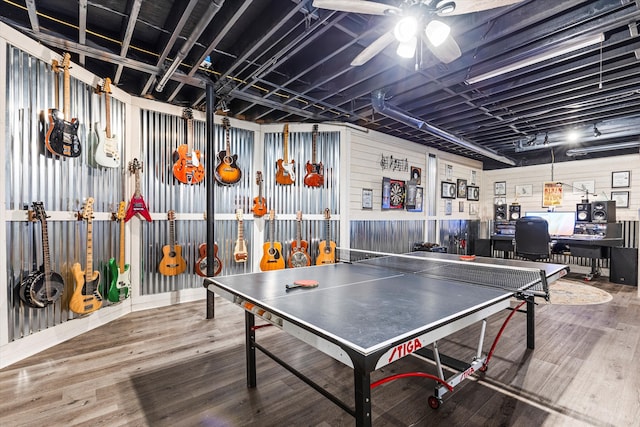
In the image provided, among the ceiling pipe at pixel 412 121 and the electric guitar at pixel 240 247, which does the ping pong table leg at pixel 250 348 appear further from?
the ceiling pipe at pixel 412 121

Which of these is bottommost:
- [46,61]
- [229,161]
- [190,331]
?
[190,331]

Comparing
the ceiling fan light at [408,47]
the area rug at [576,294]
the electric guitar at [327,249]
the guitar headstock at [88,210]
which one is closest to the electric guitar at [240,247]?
the electric guitar at [327,249]

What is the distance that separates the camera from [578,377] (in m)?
2.49

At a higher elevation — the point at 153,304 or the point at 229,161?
the point at 229,161

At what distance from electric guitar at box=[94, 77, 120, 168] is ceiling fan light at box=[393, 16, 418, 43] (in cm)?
329

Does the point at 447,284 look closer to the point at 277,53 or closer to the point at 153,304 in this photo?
the point at 277,53

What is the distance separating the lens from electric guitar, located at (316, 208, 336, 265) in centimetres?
527

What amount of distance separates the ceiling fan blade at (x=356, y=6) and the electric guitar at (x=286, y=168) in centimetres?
322

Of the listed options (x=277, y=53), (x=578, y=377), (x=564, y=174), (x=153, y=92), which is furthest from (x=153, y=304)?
(x=564, y=174)

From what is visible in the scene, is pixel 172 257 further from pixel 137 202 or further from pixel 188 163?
pixel 188 163

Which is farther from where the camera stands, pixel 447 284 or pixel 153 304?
pixel 153 304

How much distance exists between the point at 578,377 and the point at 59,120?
5.22 m

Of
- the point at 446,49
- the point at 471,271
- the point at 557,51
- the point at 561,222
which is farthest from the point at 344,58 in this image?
the point at 561,222

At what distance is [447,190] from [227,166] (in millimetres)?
5912
